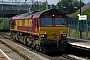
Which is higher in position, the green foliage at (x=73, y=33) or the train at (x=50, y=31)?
the train at (x=50, y=31)

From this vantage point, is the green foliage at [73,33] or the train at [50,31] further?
the green foliage at [73,33]

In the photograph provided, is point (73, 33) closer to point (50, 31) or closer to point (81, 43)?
point (81, 43)

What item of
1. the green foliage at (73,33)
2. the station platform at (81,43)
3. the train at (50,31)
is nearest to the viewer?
the train at (50,31)

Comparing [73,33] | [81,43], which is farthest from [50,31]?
[73,33]

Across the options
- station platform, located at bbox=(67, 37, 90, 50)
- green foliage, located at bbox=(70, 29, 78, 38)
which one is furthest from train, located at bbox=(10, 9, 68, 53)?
green foliage, located at bbox=(70, 29, 78, 38)

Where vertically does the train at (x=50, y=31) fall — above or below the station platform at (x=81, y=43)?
above

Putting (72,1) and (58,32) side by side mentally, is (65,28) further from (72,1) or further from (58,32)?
(72,1)

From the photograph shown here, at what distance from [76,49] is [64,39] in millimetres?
1608

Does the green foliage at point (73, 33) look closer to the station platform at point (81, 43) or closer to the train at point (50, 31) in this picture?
the station platform at point (81, 43)

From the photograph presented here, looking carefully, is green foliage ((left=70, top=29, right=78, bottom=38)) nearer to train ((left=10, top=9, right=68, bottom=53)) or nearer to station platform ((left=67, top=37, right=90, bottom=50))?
station platform ((left=67, top=37, right=90, bottom=50))

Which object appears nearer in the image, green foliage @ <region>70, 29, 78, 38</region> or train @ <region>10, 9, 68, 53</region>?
train @ <region>10, 9, 68, 53</region>

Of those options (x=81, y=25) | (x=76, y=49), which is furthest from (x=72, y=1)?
(x=76, y=49)

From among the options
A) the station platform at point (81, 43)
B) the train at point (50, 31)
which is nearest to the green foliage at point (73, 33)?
the station platform at point (81, 43)

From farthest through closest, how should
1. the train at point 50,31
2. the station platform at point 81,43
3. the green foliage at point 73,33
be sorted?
the green foliage at point 73,33 < the station platform at point 81,43 < the train at point 50,31
